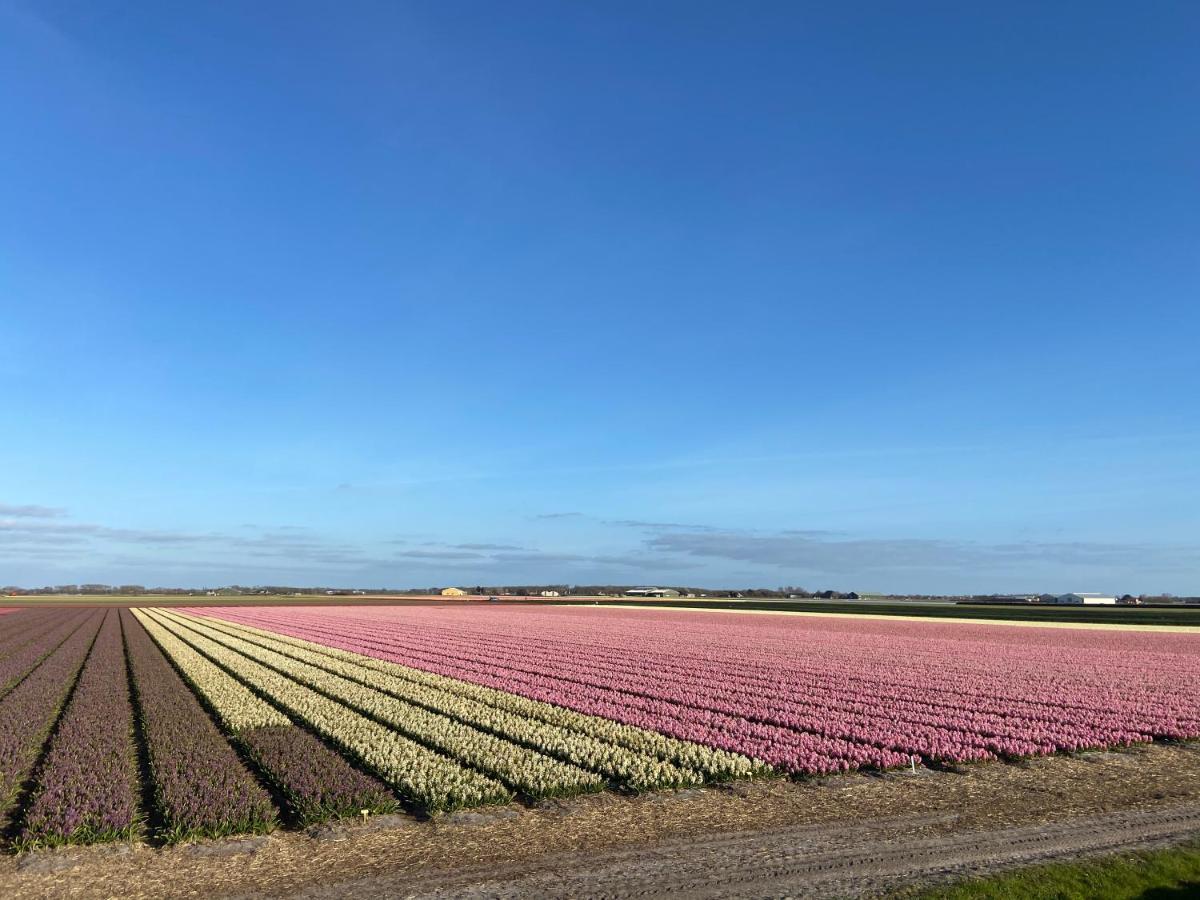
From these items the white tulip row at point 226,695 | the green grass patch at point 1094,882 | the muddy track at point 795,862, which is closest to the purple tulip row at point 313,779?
the white tulip row at point 226,695

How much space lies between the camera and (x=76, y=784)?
1234 cm

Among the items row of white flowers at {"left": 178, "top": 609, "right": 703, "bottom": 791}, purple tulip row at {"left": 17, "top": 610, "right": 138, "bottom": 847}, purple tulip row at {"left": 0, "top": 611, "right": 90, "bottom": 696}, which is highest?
purple tulip row at {"left": 0, "top": 611, "right": 90, "bottom": 696}

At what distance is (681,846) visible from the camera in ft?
34.0

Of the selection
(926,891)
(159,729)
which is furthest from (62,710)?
(926,891)

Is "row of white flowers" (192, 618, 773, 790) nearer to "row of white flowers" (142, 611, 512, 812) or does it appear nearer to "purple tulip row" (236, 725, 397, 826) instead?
"row of white flowers" (142, 611, 512, 812)

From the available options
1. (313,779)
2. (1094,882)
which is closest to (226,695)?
(313,779)

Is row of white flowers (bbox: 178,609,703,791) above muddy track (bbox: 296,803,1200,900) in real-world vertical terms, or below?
above

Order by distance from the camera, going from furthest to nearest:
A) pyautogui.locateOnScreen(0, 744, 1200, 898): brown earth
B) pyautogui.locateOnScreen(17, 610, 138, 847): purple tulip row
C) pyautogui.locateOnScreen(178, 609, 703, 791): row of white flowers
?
pyautogui.locateOnScreen(178, 609, 703, 791): row of white flowers, pyautogui.locateOnScreen(17, 610, 138, 847): purple tulip row, pyautogui.locateOnScreen(0, 744, 1200, 898): brown earth

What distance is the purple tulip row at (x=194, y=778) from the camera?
10742 mm

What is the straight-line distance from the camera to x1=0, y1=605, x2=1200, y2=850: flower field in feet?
39.8

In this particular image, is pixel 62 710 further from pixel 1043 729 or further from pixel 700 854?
pixel 1043 729

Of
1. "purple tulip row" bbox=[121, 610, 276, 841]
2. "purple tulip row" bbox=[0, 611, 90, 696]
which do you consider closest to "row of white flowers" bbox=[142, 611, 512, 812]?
"purple tulip row" bbox=[121, 610, 276, 841]

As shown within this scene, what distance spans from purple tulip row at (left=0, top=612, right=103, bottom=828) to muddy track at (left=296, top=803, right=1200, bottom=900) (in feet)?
22.8

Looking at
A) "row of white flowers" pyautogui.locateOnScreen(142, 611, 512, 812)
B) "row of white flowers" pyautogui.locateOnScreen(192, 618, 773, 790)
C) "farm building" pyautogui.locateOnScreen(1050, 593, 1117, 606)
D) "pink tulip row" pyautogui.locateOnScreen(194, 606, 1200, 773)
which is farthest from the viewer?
"farm building" pyautogui.locateOnScreen(1050, 593, 1117, 606)
